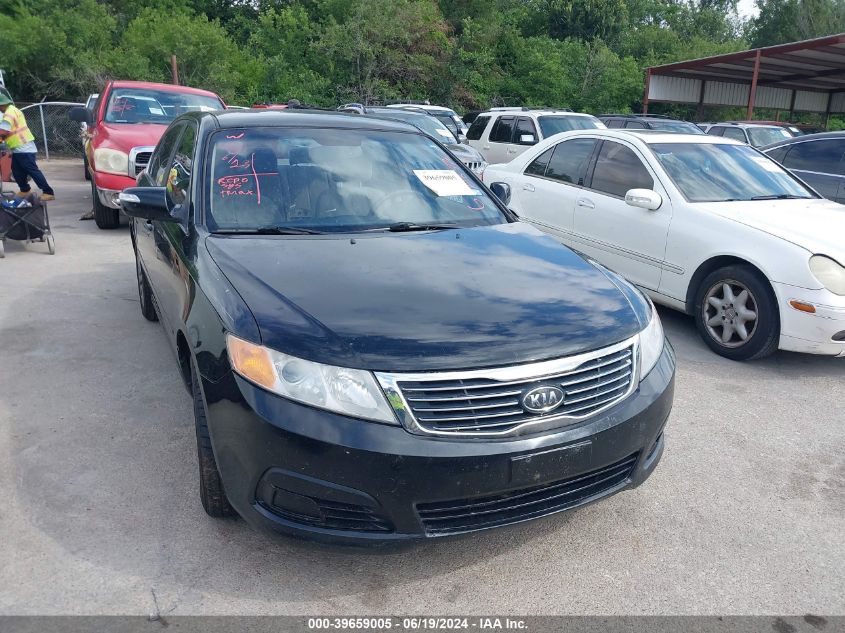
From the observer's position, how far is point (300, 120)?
409 cm

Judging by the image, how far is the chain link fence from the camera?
18.9 m

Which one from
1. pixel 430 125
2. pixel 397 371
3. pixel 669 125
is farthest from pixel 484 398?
pixel 669 125

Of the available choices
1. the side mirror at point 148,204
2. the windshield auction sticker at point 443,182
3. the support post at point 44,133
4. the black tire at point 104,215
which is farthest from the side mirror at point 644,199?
the support post at point 44,133

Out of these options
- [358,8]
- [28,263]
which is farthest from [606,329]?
[358,8]

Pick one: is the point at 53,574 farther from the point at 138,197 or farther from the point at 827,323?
the point at 827,323

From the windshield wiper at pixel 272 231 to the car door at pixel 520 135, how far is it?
10710mm

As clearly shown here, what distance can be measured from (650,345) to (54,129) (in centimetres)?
2037

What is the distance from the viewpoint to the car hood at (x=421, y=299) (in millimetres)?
2447

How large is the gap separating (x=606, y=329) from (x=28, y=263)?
684 cm

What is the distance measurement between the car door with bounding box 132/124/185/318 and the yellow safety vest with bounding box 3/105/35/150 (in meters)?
5.00

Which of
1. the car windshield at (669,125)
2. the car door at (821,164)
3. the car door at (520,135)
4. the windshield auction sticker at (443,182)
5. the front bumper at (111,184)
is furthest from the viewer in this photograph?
the car windshield at (669,125)

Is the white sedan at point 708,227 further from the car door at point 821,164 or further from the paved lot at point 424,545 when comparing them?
the car door at point 821,164

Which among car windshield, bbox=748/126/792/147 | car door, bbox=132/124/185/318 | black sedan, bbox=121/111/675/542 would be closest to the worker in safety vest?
car door, bbox=132/124/185/318

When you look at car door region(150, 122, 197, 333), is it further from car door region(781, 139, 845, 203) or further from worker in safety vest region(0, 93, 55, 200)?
car door region(781, 139, 845, 203)
